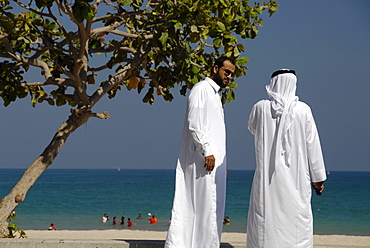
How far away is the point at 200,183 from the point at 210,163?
0.23 metres

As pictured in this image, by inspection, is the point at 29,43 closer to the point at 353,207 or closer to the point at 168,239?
the point at 168,239

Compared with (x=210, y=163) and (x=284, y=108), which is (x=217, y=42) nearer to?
(x=284, y=108)

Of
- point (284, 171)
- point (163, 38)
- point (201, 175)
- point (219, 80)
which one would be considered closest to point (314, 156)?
point (284, 171)

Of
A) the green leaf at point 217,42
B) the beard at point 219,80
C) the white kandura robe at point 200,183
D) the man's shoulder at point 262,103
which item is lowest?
the white kandura robe at point 200,183

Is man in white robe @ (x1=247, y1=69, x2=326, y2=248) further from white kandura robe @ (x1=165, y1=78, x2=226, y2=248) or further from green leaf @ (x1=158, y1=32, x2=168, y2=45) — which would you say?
green leaf @ (x1=158, y1=32, x2=168, y2=45)

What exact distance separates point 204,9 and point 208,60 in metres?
2.03

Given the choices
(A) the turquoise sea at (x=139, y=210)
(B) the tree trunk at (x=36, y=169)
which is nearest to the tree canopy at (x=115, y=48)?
(B) the tree trunk at (x=36, y=169)

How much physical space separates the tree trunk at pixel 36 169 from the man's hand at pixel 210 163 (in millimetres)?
3028

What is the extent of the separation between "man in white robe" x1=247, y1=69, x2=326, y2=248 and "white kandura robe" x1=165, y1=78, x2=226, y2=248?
33cm

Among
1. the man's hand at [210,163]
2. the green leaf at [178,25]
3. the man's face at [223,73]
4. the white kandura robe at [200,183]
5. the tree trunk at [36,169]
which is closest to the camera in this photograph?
the man's hand at [210,163]

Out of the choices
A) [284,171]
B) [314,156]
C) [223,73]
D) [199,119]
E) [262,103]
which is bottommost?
[284,171]

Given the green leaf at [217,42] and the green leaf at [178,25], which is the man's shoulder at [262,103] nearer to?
the green leaf at [178,25]

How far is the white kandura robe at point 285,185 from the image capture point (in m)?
5.03

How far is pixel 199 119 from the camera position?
5.24m
